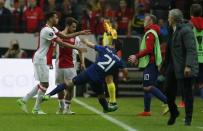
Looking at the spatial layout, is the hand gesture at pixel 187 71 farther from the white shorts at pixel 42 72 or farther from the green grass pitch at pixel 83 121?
the white shorts at pixel 42 72

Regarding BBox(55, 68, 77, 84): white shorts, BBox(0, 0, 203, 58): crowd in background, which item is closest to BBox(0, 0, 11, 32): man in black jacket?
BBox(0, 0, 203, 58): crowd in background

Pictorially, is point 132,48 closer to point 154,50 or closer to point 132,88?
point 132,88

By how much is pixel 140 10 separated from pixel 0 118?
12333 millimetres

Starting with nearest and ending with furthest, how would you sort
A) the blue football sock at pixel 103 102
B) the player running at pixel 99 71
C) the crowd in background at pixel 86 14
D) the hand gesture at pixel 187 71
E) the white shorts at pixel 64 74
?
the hand gesture at pixel 187 71, the player running at pixel 99 71, the blue football sock at pixel 103 102, the white shorts at pixel 64 74, the crowd in background at pixel 86 14

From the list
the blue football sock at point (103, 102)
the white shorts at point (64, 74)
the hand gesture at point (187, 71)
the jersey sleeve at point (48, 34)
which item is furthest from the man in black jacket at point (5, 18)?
the hand gesture at point (187, 71)

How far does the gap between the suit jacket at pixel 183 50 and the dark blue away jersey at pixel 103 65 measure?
275cm

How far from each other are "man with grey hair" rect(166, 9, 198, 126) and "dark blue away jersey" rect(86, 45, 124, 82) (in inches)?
104

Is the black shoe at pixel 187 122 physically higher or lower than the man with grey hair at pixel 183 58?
lower

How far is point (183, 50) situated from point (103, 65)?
3020 mm

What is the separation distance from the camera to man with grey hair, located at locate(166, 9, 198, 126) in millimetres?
14344

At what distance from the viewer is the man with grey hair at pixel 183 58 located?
14344mm

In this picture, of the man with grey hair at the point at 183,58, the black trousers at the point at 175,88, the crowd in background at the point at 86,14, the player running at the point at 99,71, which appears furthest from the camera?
the crowd in background at the point at 86,14

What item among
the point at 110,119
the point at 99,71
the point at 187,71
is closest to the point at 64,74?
the point at 99,71

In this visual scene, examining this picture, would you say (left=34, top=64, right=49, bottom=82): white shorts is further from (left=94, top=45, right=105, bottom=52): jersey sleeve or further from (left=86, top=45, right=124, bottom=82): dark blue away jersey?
(left=94, top=45, right=105, bottom=52): jersey sleeve
